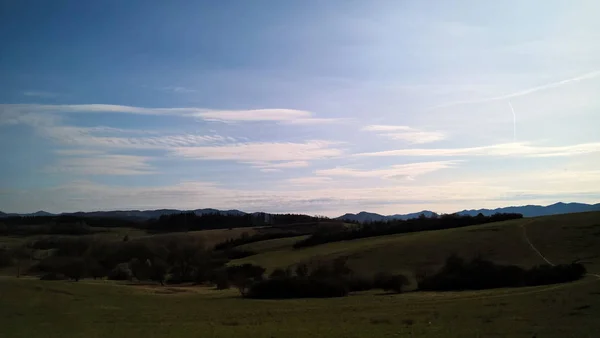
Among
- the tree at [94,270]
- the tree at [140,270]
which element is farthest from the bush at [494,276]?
the tree at [94,270]

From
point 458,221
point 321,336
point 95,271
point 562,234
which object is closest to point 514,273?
point 562,234

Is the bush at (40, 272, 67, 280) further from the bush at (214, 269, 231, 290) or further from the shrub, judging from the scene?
the shrub

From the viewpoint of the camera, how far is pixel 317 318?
31.8m

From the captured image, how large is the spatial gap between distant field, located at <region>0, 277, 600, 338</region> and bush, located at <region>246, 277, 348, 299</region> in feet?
35.2

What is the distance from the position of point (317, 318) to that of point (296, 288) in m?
23.4

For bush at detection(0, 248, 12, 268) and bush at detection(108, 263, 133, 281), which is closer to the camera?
bush at detection(108, 263, 133, 281)

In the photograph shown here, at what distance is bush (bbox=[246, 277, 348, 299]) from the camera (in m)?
53.5

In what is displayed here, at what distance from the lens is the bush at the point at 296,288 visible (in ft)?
175

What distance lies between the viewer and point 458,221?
4648 inches

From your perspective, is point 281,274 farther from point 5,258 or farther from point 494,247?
point 5,258

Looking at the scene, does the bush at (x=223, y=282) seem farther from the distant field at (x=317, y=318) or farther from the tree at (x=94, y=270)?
the tree at (x=94, y=270)

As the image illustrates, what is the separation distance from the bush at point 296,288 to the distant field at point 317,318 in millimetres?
10735

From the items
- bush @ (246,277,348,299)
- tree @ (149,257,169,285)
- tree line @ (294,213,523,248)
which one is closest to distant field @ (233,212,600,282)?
bush @ (246,277,348,299)

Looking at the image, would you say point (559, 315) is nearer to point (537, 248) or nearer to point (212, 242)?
point (537, 248)
